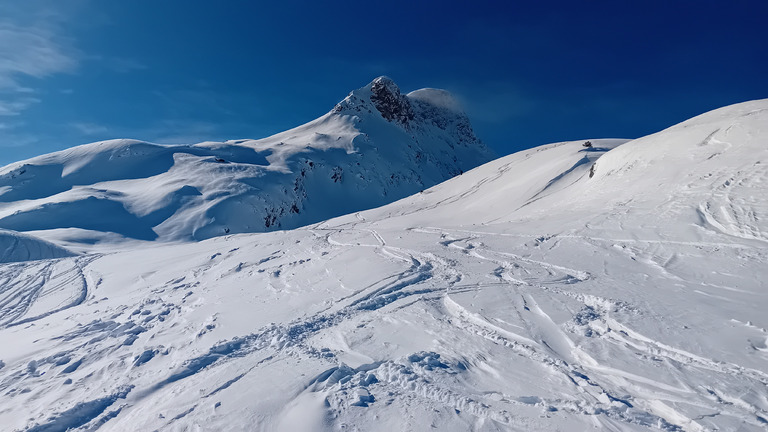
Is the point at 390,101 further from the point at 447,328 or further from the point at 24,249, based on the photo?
the point at 447,328

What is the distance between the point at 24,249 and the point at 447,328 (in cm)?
2658

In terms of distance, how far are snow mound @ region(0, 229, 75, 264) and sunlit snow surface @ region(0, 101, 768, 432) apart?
9746 mm

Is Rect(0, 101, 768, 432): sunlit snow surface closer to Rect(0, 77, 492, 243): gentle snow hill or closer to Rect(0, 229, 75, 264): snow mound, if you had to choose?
Rect(0, 229, 75, 264): snow mound

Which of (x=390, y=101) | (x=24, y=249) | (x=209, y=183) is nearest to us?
(x=24, y=249)

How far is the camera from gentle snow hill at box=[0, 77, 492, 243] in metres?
34.6

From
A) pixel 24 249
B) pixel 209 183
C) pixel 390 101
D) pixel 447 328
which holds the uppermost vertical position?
pixel 390 101

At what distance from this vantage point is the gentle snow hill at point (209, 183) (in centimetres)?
3462

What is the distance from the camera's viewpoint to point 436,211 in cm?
2192

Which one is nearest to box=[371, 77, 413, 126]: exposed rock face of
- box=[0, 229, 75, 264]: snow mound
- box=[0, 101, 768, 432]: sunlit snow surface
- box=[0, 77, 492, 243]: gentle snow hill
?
box=[0, 77, 492, 243]: gentle snow hill

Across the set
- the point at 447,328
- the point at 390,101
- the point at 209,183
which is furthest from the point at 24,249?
the point at 390,101

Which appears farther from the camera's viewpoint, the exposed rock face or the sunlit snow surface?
the exposed rock face

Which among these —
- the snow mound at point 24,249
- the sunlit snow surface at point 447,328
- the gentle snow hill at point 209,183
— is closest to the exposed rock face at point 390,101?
the gentle snow hill at point 209,183

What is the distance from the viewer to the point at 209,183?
143ft

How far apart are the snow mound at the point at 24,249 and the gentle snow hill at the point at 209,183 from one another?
4.97 metres
